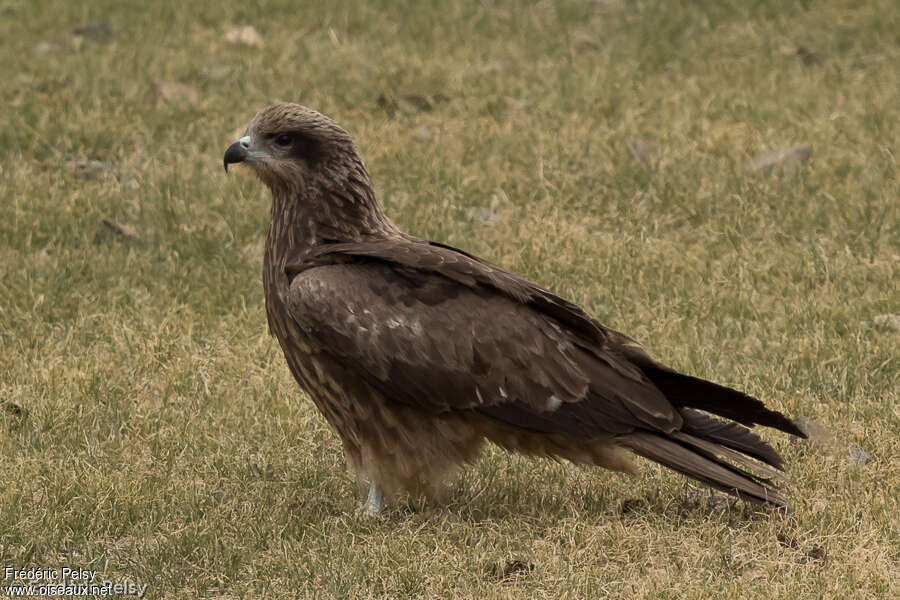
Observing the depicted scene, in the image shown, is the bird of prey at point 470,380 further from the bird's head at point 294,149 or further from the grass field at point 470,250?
the bird's head at point 294,149

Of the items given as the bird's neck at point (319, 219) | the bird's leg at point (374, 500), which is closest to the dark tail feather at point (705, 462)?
the bird's leg at point (374, 500)

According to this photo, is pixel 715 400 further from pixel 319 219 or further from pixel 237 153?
pixel 237 153

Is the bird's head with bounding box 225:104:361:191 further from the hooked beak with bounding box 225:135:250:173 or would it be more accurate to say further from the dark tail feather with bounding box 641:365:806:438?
the dark tail feather with bounding box 641:365:806:438

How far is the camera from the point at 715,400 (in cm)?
553

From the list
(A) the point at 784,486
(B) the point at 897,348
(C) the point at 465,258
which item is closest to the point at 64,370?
(C) the point at 465,258

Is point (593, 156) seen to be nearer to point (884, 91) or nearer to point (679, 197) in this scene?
point (679, 197)

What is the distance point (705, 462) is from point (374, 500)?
1.32 m

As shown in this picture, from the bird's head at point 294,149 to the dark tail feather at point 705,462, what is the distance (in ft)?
5.63

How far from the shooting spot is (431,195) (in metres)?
8.81

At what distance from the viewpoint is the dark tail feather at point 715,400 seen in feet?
17.8

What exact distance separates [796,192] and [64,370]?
4.47 m

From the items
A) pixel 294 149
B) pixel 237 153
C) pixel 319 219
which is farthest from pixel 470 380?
pixel 237 153

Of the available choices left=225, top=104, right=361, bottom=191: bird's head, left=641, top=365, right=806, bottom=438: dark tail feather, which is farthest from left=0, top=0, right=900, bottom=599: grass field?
left=225, top=104, right=361, bottom=191: bird's head

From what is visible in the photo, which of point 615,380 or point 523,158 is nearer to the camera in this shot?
point 615,380
